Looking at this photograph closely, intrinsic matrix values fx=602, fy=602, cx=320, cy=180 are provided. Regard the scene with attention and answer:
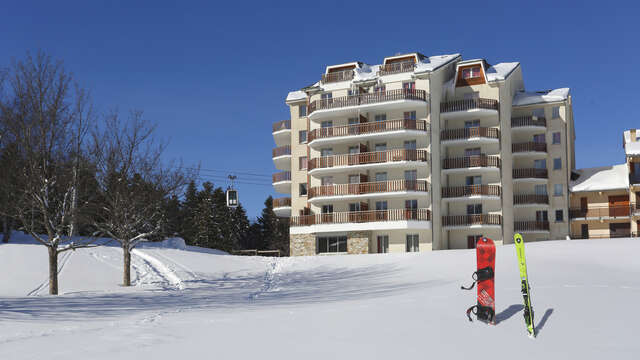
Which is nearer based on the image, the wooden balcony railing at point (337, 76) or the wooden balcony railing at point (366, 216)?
the wooden balcony railing at point (366, 216)

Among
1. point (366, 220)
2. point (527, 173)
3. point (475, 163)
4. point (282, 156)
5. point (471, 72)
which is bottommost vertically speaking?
point (366, 220)

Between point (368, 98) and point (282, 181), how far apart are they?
12.0m

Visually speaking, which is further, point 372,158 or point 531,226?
point 531,226

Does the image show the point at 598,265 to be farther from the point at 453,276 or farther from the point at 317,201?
the point at 317,201

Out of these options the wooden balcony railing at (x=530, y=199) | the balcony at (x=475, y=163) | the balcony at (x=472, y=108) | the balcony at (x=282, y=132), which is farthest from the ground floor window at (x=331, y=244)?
the wooden balcony railing at (x=530, y=199)

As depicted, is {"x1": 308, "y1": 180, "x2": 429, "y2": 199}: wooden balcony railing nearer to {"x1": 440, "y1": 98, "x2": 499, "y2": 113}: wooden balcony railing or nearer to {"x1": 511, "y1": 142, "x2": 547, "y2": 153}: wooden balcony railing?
{"x1": 440, "y1": 98, "x2": 499, "y2": 113}: wooden balcony railing

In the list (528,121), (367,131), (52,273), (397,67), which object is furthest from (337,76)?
(52,273)

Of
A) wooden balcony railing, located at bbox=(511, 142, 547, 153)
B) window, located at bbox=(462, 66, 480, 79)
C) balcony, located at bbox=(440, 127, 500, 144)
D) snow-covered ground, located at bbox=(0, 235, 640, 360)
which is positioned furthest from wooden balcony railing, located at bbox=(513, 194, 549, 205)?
snow-covered ground, located at bbox=(0, 235, 640, 360)

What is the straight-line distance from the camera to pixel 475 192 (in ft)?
161

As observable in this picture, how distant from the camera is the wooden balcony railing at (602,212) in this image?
52.8m

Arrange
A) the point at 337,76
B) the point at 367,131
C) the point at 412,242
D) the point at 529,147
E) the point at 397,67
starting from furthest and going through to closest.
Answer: the point at 529,147 < the point at 337,76 < the point at 397,67 < the point at 367,131 < the point at 412,242

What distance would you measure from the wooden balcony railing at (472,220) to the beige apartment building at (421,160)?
8cm

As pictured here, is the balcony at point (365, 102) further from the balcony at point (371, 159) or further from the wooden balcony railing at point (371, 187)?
the wooden balcony railing at point (371, 187)

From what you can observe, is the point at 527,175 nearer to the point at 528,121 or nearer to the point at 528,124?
the point at 528,124
